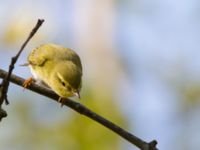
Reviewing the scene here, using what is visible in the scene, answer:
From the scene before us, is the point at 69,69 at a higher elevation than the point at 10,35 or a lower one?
higher

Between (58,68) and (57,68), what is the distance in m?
0.01

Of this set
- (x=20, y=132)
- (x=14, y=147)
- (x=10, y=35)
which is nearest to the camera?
(x=14, y=147)

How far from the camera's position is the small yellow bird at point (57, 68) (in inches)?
147

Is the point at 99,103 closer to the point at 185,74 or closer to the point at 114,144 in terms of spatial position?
the point at 114,144

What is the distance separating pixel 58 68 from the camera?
395 cm

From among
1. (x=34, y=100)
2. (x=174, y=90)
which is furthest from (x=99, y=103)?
(x=174, y=90)

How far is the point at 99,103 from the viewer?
7.66 meters

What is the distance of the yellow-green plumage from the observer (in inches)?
147

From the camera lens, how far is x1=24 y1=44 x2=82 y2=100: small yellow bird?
12.3 feet

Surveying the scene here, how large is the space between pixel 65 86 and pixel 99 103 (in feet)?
12.9

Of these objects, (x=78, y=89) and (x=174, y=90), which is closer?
(x=78, y=89)

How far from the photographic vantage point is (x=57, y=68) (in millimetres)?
3961

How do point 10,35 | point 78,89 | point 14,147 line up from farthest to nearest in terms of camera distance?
1. point 10,35
2. point 14,147
3. point 78,89

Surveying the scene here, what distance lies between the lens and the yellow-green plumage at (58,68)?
3.74 m
